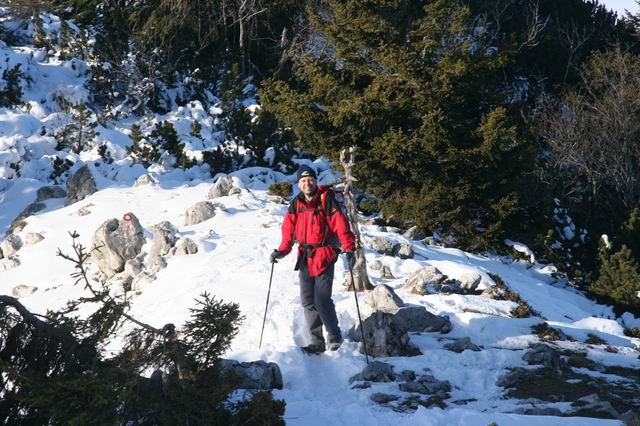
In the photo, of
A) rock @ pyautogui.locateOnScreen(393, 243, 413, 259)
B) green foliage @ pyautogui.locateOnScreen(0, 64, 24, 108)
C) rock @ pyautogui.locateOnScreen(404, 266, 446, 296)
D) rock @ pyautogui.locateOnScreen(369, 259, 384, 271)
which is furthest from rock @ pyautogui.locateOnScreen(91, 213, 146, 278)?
green foliage @ pyautogui.locateOnScreen(0, 64, 24, 108)

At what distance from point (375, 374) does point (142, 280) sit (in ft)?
18.9

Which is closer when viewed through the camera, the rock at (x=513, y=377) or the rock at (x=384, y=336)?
the rock at (x=513, y=377)

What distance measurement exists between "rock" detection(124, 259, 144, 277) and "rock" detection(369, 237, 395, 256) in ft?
12.7

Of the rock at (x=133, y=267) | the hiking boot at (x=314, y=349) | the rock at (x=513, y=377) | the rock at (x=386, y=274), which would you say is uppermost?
the rock at (x=513, y=377)

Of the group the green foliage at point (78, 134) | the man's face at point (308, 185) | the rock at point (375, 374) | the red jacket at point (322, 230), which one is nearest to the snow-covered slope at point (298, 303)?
the rock at point (375, 374)

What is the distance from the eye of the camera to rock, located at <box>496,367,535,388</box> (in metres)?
5.80

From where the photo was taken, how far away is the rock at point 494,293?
8.91 m

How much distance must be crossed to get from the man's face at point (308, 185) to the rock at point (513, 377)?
2.40m

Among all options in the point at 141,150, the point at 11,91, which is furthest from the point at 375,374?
the point at 11,91

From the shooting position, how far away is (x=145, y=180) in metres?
15.6

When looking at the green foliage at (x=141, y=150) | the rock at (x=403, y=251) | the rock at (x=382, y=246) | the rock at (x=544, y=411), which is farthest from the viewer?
the green foliage at (x=141, y=150)

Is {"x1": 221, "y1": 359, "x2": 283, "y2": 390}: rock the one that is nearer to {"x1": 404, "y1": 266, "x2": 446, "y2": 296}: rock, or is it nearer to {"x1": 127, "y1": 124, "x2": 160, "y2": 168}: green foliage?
{"x1": 404, "y1": 266, "x2": 446, "y2": 296}: rock

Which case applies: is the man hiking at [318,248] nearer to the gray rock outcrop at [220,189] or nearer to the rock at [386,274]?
the rock at [386,274]

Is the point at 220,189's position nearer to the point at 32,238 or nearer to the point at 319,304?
the point at 32,238
